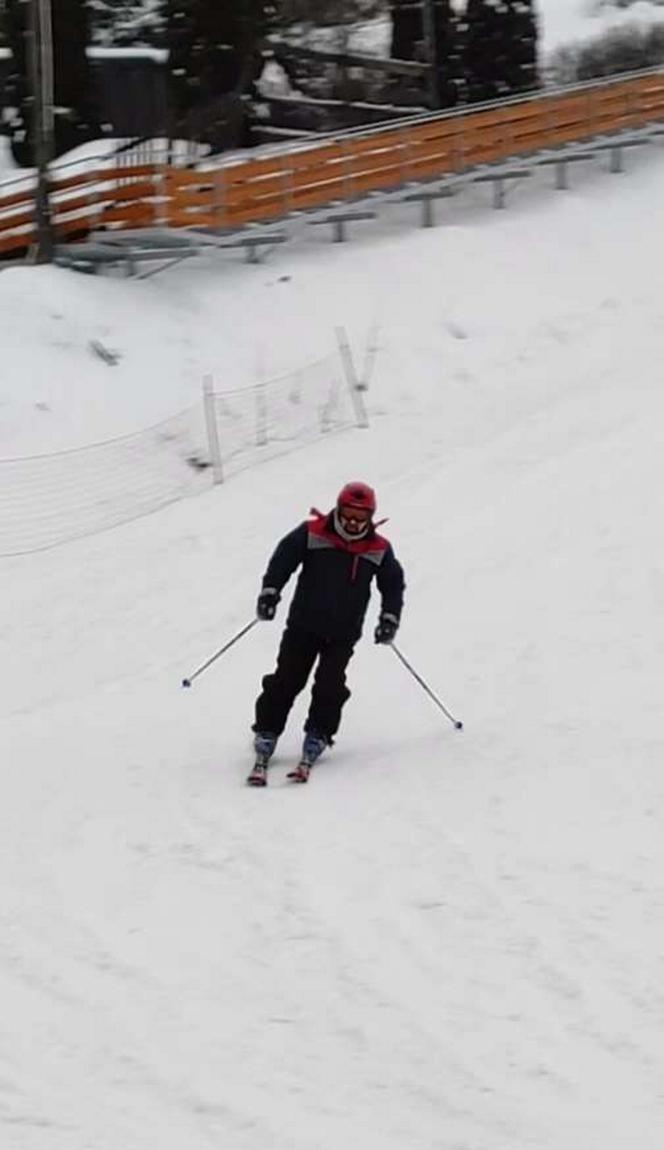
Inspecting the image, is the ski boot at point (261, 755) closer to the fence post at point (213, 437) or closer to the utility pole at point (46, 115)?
the fence post at point (213, 437)

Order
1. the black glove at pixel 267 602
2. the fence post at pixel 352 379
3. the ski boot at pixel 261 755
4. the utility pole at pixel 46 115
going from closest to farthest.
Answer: the ski boot at pixel 261 755 < the black glove at pixel 267 602 < the fence post at pixel 352 379 < the utility pole at pixel 46 115

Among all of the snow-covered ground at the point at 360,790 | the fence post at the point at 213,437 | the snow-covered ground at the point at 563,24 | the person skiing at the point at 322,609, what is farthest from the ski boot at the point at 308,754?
the snow-covered ground at the point at 563,24

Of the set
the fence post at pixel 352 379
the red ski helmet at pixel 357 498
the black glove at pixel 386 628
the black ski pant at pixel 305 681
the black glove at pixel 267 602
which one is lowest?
the fence post at pixel 352 379

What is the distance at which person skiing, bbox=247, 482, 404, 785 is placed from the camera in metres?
9.14

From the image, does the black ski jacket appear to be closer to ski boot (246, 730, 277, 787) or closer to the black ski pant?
the black ski pant

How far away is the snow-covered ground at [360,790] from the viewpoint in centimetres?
554

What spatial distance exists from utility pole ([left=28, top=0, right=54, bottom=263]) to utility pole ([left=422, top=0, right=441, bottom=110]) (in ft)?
29.5

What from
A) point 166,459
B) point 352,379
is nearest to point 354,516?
point 166,459

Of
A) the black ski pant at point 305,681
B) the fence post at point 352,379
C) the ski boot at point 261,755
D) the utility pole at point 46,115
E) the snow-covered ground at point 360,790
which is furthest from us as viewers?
the utility pole at point 46,115

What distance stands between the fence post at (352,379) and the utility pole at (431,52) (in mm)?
10147

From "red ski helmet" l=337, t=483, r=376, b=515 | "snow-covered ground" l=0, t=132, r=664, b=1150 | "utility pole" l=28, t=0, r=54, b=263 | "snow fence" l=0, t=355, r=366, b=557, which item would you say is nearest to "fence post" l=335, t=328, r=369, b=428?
"snow fence" l=0, t=355, r=366, b=557

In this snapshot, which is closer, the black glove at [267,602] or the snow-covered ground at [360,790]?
Result: the snow-covered ground at [360,790]

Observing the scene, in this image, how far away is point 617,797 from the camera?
818 cm

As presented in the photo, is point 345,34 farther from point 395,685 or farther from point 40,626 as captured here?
point 395,685
